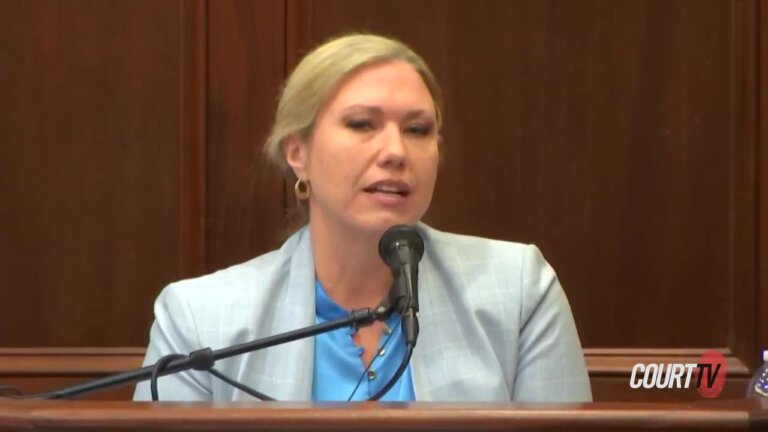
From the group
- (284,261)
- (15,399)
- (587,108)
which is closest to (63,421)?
(15,399)

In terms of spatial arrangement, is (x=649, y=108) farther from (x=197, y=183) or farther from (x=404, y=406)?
(x=404, y=406)

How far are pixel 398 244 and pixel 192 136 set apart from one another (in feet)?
2.94

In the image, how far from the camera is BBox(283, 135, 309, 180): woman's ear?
1.88 m

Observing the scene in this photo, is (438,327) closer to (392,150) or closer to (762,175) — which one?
(392,150)

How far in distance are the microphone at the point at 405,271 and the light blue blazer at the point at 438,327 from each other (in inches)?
14.1

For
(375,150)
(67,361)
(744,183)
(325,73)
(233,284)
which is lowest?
(67,361)

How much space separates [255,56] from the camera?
219 cm

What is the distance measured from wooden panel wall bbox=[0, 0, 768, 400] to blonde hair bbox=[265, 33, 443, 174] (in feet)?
1.05

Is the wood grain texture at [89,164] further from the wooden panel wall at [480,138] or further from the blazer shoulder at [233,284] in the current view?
the blazer shoulder at [233,284]

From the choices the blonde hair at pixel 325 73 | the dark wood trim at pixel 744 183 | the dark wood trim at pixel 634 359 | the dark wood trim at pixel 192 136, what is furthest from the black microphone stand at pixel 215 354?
the dark wood trim at pixel 744 183

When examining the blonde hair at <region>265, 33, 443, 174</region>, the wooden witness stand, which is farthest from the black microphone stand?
the blonde hair at <region>265, 33, 443, 174</region>

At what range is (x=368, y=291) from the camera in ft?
6.07

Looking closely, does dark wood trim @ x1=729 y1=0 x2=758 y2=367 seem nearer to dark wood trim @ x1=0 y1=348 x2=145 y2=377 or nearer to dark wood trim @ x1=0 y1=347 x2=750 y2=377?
dark wood trim @ x1=0 y1=347 x2=750 y2=377

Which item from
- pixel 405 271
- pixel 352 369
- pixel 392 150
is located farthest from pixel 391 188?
pixel 405 271
